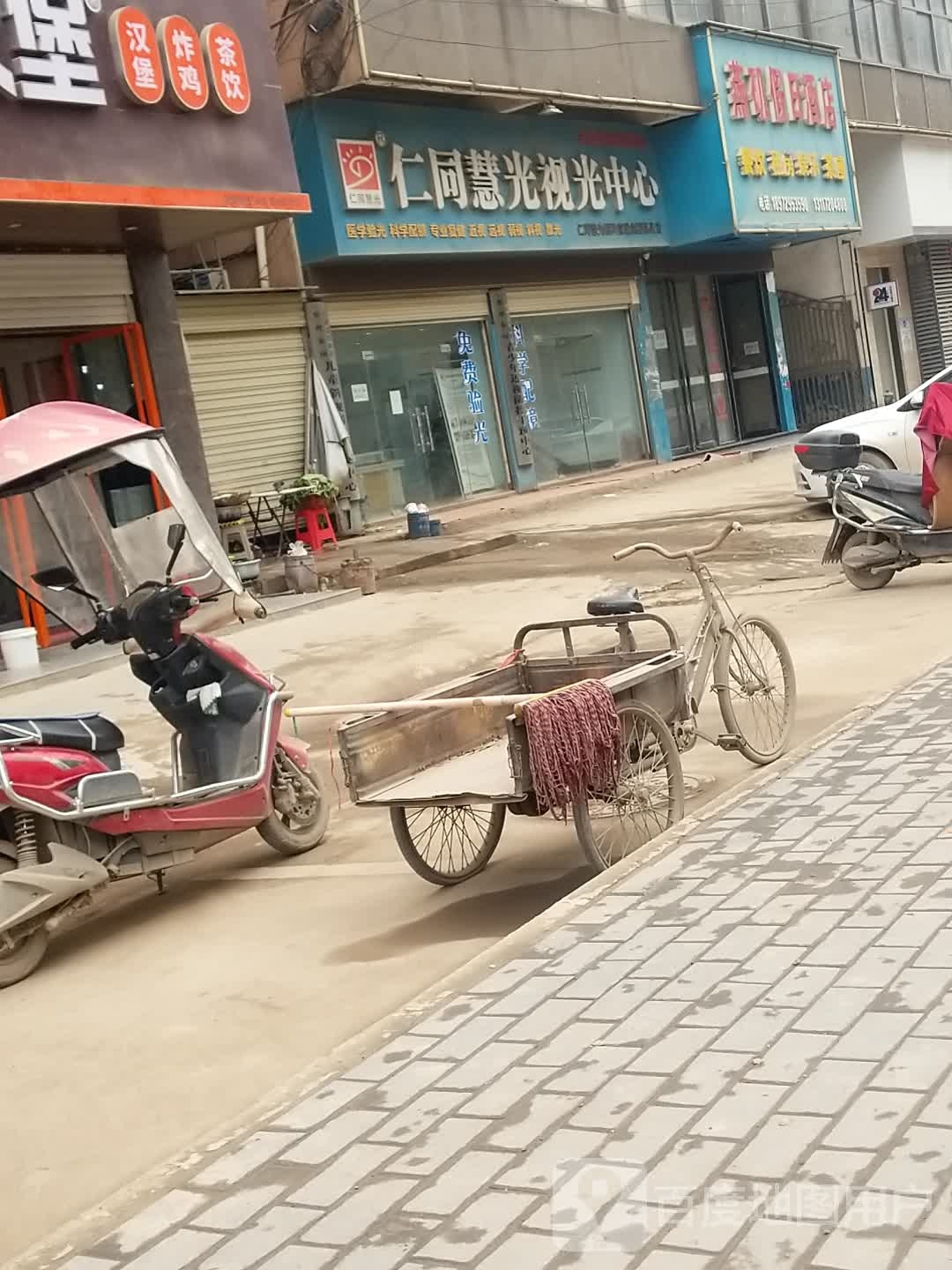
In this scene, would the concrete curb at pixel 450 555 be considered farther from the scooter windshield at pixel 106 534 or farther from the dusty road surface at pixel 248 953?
the scooter windshield at pixel 106 534

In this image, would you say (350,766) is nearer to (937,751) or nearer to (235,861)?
(235,861)

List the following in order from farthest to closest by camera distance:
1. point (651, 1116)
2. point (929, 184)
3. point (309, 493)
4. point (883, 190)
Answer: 1. point (929, 184)
2. point (883, 190)
3. point (309, 493)
4. point (651, 1116)

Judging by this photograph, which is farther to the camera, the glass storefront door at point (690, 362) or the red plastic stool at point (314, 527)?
Result: the glass storefront door at point (690, 362)

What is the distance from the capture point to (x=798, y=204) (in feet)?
80.6

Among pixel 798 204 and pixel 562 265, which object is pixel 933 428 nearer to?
pixel 562 265

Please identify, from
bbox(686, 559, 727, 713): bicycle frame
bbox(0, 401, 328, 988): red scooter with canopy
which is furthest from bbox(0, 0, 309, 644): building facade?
bbox(686, 559, 727, 713): bicycle frame

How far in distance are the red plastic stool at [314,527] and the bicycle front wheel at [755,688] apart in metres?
10.6

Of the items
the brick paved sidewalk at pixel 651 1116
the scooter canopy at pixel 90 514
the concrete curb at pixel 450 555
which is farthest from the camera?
the concrete curb at pixel 450 555

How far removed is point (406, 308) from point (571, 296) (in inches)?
151

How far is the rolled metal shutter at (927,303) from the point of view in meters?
33.0

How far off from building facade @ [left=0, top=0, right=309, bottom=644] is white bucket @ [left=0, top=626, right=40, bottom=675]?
1435mm

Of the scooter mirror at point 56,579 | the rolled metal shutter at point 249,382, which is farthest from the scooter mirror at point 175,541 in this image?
the rolled metal shutter at point 249,382

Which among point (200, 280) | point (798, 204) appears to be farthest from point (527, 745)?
point (798, 204)

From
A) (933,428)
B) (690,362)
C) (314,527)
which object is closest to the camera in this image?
(933,428)
